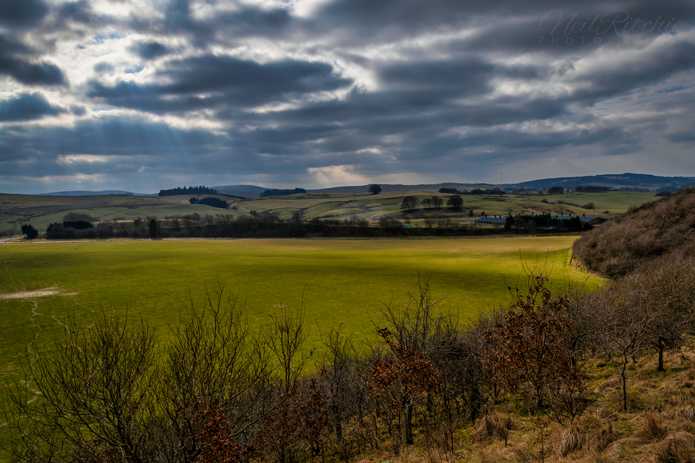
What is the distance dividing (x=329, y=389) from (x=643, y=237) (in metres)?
63.2

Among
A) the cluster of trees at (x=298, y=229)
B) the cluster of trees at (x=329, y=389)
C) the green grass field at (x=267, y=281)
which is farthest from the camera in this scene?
the cluster of trees at (x=298, y=229)

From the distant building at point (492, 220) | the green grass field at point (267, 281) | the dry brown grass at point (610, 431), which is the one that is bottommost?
the green grass field at point (267, 281)

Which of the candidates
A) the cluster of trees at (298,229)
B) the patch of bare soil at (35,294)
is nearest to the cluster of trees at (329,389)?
the patch of bare soil at (35,294)

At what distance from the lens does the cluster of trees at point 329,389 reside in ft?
38.2

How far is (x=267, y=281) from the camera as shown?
6781cm

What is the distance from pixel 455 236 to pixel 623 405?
135 metres

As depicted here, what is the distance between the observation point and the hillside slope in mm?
58469

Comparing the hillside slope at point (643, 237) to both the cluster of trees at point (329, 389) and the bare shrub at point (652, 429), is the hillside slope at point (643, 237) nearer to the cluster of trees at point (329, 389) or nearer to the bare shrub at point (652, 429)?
the cluster of trees at point (329, 389)

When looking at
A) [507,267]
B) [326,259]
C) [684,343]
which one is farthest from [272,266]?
[684,343]

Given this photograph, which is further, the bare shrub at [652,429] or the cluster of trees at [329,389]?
the cluster of trees at [329,389]

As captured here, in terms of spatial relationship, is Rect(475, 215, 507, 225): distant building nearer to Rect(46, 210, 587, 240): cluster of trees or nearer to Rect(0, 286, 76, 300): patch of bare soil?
Rect(46, 210, 587, 240): cluster of trees

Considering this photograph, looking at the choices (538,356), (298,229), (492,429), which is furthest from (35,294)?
(298,229)

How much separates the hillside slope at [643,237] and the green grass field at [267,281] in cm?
472

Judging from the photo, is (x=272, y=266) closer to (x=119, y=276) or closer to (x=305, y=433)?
(x=119, y=276)
